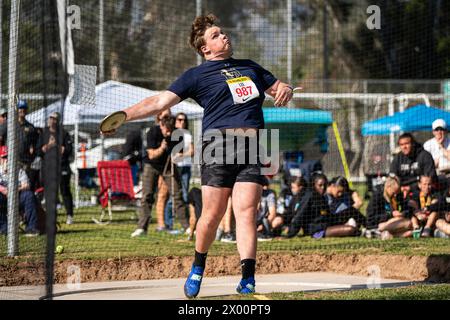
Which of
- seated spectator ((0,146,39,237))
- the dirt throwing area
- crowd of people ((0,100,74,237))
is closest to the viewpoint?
the dirt throwing area

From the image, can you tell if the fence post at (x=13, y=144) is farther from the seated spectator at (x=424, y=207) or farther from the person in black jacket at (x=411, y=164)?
the person in black jacket at (x=411, y=164)

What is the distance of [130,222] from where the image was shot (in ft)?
53.4

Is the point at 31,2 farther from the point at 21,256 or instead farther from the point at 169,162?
the point at 169,162

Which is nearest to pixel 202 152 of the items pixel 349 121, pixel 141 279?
pixel 141 279

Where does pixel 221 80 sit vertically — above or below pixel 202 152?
above

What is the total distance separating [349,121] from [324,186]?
1734 cm

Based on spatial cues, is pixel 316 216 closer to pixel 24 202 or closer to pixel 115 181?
pixel 24 202

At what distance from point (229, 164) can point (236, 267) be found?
122 inches

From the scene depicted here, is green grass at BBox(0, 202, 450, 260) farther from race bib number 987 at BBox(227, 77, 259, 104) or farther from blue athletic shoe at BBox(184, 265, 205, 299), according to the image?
race bib number 987 at BBox(227, 77, 259, 104)

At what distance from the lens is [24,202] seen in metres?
12.3

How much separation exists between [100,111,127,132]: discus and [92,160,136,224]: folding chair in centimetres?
980

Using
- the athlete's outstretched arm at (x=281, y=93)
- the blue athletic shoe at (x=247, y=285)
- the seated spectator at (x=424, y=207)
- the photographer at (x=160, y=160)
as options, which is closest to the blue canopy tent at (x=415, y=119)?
the seated spectator at (x=424, y=207)

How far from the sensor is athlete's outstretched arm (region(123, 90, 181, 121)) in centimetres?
660

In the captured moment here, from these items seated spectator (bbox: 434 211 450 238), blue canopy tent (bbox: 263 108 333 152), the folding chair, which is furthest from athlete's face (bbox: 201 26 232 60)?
blue canopy tent (bbox: 263 108 333 152)
